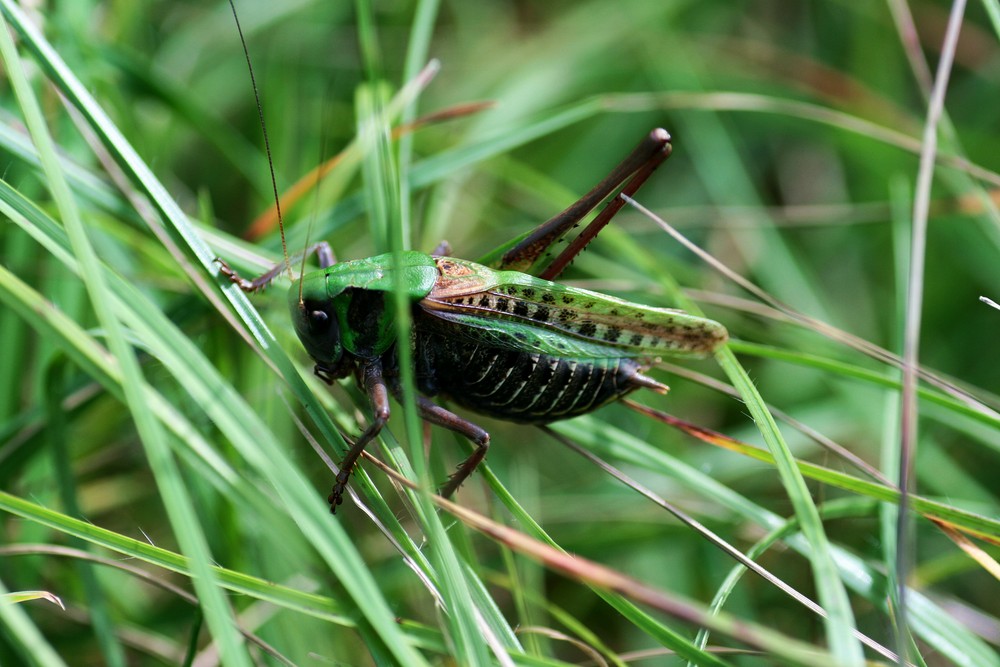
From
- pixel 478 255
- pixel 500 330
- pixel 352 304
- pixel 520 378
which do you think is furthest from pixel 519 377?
pixel 478 255

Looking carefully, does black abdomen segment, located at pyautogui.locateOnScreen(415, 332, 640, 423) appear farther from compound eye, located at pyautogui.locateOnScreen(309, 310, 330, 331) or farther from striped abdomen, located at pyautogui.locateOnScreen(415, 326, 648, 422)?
compound eye, located at pyautogui.locateOnScreen(309, 310, 330, 331)

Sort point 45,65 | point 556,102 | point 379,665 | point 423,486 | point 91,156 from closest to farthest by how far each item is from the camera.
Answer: point 423,486 < point 379,665 < point 45,65 < point 91,156 < point 556,102

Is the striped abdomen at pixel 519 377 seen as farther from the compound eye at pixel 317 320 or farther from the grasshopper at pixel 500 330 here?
the compound eye at pixel 317 320

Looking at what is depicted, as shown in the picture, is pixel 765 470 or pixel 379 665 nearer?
pixel 379 665

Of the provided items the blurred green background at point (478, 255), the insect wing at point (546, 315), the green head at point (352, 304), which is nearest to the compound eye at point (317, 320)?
the green head at point (352, 304)

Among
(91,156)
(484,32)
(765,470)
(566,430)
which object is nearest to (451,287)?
(566,430)

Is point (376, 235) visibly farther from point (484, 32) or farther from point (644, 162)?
point (484, 32)

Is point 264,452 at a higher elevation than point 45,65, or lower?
lower

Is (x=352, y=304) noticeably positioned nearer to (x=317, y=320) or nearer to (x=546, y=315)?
(x=317, y=320)

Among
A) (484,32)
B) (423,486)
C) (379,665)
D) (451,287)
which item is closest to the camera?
(423,486)
